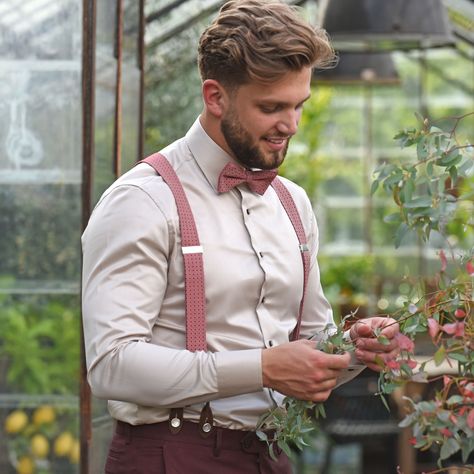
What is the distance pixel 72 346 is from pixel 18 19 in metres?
0.99

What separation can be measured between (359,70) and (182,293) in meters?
5.60

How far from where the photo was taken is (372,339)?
7.02ft

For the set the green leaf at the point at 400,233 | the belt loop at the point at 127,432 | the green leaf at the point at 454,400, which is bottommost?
the belt loop at the point at 127,432

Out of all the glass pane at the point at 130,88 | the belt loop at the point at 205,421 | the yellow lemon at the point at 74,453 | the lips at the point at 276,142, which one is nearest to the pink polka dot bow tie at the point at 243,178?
the lips at the point at 276,142

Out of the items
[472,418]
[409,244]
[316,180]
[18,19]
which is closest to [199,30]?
[18,19]

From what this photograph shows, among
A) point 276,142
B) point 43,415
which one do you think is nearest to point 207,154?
point 276,142

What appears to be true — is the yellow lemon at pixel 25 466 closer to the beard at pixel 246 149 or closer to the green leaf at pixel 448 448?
the beard at pixel 246 149

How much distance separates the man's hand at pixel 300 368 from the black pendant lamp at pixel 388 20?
2907 millimetres

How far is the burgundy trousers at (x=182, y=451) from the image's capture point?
85.7 inches

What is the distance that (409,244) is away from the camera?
11.8 meters

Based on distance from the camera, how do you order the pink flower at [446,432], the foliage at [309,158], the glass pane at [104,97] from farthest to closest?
the foliage at [309,158], the glass pane at [104,97], the pink flower at [446,432]

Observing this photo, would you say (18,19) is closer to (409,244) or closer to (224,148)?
(224,148)

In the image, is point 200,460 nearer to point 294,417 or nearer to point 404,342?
point 294,417

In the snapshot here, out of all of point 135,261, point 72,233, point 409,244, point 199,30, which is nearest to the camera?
point 135,261
